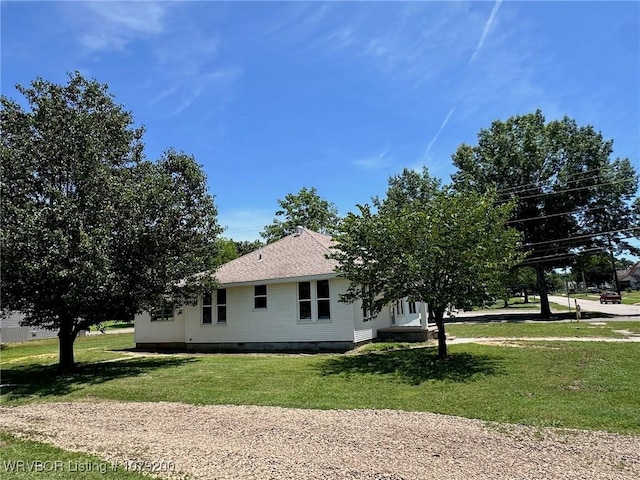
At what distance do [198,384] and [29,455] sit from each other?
14.9 ft

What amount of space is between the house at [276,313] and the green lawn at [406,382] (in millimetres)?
1514

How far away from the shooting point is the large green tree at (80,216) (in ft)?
34.7

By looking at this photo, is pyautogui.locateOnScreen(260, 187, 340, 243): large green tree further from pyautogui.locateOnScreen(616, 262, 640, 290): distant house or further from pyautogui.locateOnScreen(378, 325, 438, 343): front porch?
pyautogui.locateOnScreen(616, 262, 640, 290): distant house

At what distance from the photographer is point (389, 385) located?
924 cm

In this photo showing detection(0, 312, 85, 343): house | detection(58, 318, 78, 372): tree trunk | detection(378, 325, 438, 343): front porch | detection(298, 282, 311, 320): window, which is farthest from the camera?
detection(0, 312, 85, 343): house

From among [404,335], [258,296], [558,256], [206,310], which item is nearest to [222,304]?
[206,310]

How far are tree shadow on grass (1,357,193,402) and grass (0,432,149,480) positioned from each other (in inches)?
178

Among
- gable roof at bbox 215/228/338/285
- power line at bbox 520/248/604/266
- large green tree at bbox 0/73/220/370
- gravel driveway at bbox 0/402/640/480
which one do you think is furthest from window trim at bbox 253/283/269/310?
power line at bbox 520/248/604/266

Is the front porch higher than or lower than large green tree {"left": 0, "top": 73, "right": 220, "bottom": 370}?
lower

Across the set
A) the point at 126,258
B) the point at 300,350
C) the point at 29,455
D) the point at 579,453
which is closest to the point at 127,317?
the point at 126,258

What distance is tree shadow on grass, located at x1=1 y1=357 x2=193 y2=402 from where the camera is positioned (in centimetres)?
1031

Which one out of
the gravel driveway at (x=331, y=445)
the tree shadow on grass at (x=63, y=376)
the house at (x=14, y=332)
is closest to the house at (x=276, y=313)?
the tree shadow on grass at (x=63, y=376)

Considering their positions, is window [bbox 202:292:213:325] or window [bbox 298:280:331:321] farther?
window [bbox 202:292:213:325]

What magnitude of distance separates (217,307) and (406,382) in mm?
10307
